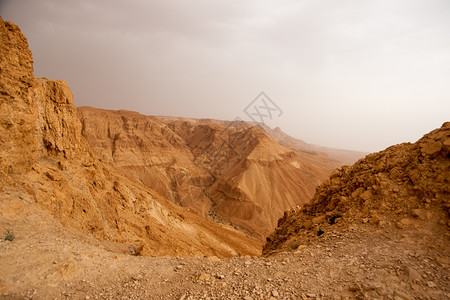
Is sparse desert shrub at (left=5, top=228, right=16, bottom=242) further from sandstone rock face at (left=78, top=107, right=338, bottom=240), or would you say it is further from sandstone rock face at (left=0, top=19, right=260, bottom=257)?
sandstone rock face at (left=78, top=107, right=338, bottom=240)

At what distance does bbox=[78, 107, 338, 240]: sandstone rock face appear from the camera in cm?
3372

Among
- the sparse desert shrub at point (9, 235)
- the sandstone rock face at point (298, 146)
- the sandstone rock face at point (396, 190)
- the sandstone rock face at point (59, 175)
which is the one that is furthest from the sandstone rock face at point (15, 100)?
the sandstone rock face at point (298, 146)

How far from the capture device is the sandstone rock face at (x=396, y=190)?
17.4ft

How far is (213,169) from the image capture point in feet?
161

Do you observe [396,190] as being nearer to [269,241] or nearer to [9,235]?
[269,241]

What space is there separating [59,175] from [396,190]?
11.5 m

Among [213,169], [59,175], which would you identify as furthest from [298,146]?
[59,175]

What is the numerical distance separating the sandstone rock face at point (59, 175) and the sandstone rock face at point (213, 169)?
16.7 meters

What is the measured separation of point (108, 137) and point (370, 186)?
47067 mm

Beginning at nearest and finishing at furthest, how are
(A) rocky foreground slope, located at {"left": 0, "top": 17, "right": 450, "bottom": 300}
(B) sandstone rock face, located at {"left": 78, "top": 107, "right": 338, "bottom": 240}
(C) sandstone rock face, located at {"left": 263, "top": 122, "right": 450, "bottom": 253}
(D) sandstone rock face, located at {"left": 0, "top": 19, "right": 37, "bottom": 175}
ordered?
1. (A) rocky foreground slope, located at {"left": 0, "top": 17, "right": 450, "bottom": 300}
2. (C) sandstone rock face, located at {"left": 263, "top": 122, "right": 450, "bottom": 253}
3. (D) sandstone rock face, located at {"left": 0, "top": 19, "right": 37, "bottom": 175}
4. (B) sandstone rock face, located at {"left": 78, "top": 107, "right": 338, "bottom": 240}

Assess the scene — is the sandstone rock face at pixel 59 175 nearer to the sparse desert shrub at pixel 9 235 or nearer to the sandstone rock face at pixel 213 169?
the sparse desert shrub at pixel 9 235

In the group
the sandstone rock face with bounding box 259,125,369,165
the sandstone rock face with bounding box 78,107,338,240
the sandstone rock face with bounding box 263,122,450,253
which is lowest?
the sandstone rock face with bounding box 78,107,338,240

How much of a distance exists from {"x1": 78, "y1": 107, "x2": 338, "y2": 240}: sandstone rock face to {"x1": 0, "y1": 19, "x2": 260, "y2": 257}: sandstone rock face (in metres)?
16.7

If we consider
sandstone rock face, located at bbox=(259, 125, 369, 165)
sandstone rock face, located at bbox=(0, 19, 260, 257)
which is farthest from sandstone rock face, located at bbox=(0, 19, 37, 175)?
sandstone rock face, located at bbox=(259, 125, 369, 165)
